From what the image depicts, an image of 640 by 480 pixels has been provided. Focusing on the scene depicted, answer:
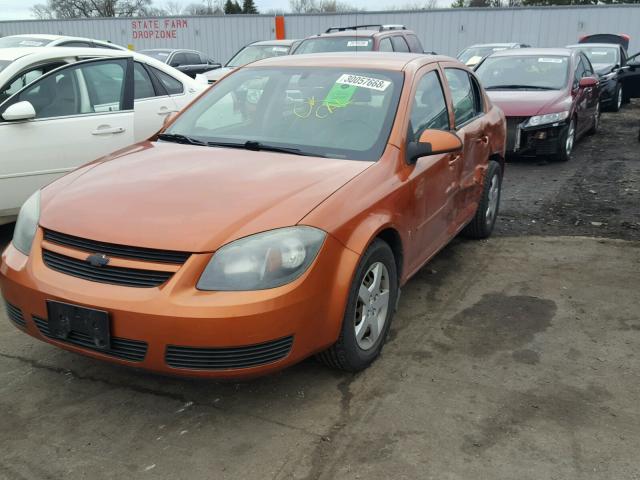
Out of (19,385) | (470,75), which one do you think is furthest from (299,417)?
(470,75)

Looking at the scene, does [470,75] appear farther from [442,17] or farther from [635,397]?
[442,17]

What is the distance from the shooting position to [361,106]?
3.71 metres

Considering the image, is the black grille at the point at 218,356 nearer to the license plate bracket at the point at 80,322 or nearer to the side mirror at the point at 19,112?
the license plate bracket at the point at 80,322

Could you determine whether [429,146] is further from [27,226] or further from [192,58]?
[192,58]

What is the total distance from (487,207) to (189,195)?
3185 millimetres

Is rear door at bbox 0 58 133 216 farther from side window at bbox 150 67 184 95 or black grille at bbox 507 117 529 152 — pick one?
black grille at bbox 507 117 529 152

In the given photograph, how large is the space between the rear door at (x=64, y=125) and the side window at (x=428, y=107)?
2.83m

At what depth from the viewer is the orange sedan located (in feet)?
8.48

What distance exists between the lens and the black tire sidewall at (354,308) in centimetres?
296

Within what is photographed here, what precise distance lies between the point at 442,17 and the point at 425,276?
23310mm

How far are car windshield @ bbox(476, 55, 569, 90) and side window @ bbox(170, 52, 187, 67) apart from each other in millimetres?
10079

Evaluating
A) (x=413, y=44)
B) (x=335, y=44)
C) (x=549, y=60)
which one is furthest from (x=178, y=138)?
(x=413, y=44)

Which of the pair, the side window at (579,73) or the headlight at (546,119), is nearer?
the headlight at (546,119)

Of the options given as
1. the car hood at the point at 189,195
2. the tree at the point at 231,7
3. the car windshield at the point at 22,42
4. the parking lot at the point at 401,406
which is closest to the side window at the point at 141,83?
the car hood at the point at 189,195
